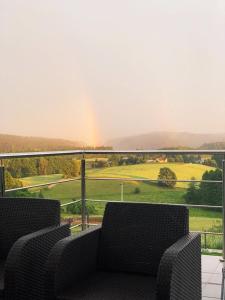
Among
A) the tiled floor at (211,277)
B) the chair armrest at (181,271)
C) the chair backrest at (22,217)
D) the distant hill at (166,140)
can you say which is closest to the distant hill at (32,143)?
the distant hill at (166,140)

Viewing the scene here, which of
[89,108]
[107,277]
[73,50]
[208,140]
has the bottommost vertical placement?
[107,277]

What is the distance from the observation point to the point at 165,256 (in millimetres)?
1787

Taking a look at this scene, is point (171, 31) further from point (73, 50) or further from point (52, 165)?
point (52, 165)

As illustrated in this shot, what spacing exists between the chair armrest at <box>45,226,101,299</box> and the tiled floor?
1.08m

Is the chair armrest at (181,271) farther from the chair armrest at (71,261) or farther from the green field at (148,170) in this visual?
the green field at (148,170)

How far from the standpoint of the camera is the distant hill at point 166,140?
11209 mm

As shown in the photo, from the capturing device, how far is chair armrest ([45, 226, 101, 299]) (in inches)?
75.1

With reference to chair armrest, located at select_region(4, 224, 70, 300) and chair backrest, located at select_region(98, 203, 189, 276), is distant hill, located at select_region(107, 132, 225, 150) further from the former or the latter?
chair armrest, located at select_region(4, 224, 70, 300)

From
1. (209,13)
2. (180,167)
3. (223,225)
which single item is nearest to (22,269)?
(223,225)

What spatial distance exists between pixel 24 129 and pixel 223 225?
8.40m

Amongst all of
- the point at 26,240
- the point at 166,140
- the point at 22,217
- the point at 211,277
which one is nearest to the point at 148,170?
the point at 166,140

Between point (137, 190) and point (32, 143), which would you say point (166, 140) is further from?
point (32, 143)

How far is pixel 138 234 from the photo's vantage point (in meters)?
2.27

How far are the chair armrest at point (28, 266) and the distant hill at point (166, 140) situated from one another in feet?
29.4
